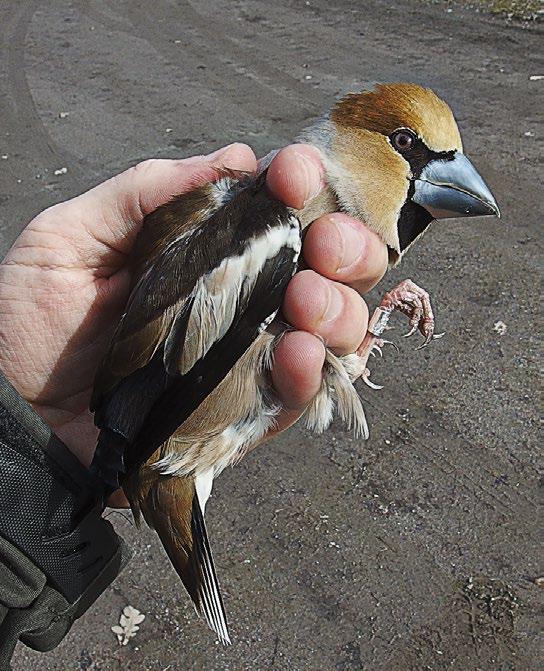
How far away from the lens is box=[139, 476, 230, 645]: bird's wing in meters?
3.03

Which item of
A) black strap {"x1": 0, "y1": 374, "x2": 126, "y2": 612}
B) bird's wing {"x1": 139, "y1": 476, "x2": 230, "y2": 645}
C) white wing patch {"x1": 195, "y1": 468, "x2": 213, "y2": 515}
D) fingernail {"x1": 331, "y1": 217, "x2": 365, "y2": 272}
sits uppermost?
fingernail {"x1": 331, "y1": 217, "x2": 365, "y2": 272}

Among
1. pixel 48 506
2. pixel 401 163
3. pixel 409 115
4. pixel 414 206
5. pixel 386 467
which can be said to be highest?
pixel 409 115

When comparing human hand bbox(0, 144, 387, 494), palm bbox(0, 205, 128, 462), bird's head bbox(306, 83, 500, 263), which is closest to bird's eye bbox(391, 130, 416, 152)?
bird's head bbox(306, 83, 500, 263)

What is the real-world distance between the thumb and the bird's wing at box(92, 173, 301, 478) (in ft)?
1.13

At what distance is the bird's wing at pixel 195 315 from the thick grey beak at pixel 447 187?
0.51 meters

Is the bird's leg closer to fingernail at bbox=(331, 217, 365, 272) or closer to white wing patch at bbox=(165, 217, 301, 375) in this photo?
fingernail at bbox=(331, 217, 365, 272)

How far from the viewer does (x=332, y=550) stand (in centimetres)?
448

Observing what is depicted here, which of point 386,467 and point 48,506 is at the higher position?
point 48,506

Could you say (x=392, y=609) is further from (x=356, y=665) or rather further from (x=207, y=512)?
(x=207, y=512)

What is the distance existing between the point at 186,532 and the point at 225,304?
869mm

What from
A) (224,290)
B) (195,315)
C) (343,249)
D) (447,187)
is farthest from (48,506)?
(447,187)

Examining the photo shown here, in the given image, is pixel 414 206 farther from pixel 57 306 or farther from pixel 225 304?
pixel 57 306

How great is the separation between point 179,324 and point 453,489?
98.2 inches

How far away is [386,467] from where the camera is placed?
16.0 ft
